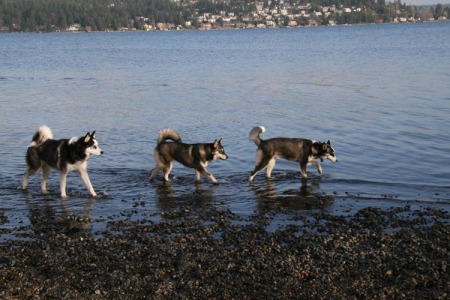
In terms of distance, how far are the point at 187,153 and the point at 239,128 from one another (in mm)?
10774

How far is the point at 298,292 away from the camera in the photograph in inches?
396

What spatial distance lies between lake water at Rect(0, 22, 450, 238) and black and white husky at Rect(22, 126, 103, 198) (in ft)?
2.53

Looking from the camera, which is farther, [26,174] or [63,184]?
[26,174]

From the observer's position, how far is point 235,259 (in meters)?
11.3

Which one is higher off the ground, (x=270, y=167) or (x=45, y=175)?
(x=45, y=175)

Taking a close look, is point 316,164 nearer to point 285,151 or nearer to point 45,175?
point 285,151

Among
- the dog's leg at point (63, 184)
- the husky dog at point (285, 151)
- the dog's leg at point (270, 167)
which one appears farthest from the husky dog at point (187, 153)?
the dog's leg at point (63, 184)

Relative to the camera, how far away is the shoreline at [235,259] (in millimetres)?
10156

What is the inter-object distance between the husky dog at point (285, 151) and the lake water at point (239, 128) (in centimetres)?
55

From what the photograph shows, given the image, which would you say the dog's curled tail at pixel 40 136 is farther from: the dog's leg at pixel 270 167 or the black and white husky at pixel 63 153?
the dog's leg at pixel 270 167

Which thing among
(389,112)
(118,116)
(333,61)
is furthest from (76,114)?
(333,61)

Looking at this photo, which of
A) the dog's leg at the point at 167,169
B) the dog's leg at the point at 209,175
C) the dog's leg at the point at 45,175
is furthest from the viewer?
the dog's leg at the point at 167,169

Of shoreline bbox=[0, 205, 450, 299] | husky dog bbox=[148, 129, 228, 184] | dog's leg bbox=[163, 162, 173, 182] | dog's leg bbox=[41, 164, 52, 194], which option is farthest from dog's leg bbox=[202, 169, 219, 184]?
dog's leg bbox=[41, 164, 52, 194]

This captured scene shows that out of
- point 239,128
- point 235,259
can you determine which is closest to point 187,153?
point 235,259
